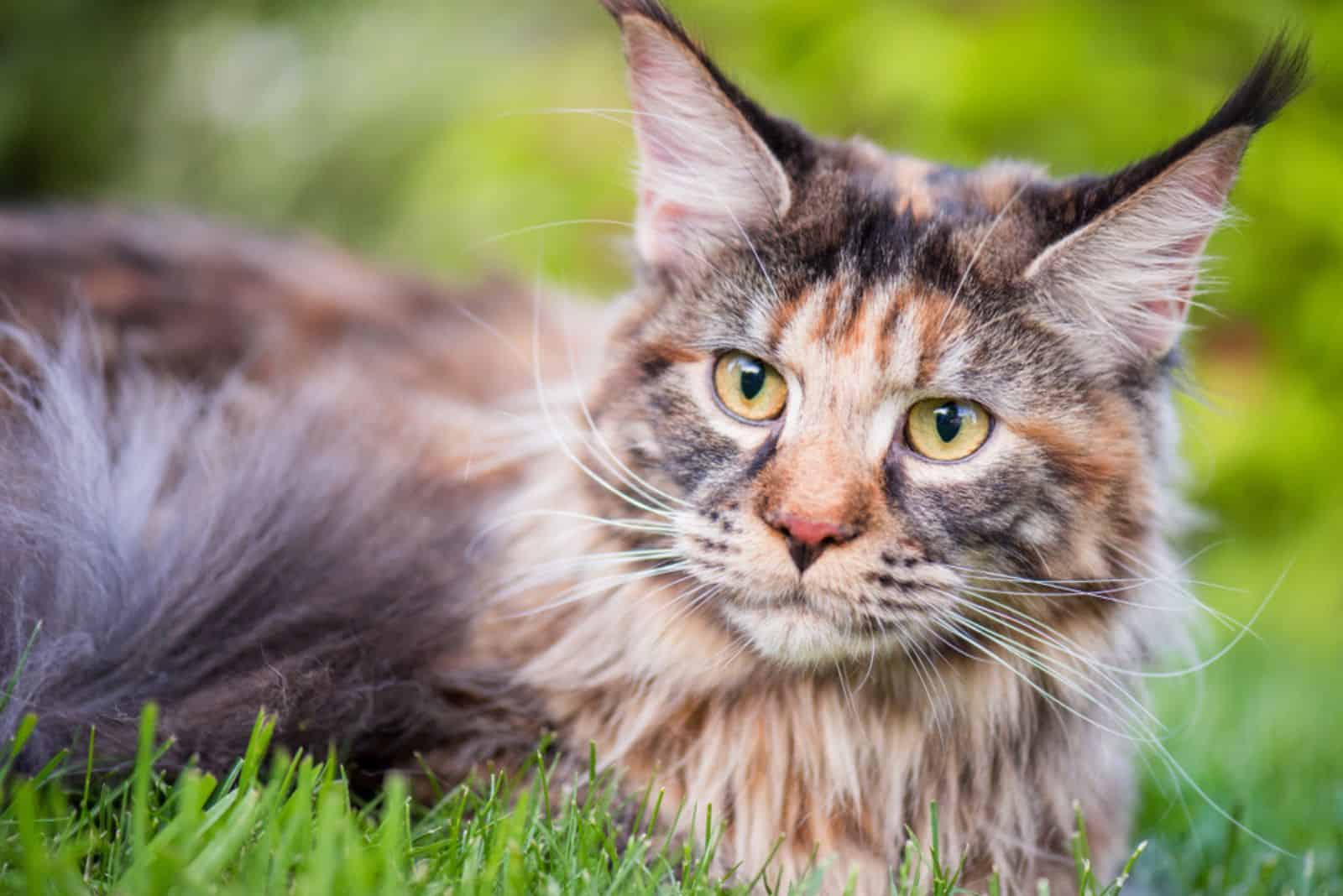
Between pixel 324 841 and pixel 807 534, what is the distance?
574 mm

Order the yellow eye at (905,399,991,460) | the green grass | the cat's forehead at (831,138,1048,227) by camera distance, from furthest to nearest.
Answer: the cat's forehead at (831,138,1048,227), the yellow eye at (905,399,991,460), the green grass

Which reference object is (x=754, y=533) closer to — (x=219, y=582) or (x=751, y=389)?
(x=751, y=389)

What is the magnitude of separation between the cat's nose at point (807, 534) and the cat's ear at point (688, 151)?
418mm

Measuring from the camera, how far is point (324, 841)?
1.00 m

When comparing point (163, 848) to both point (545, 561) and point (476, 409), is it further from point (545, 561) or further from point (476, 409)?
point (476, 409)

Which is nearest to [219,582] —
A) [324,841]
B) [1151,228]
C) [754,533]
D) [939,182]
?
[324,841]

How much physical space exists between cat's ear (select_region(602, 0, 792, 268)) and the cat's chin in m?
0.49

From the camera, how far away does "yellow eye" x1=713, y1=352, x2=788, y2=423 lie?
1.44 meters

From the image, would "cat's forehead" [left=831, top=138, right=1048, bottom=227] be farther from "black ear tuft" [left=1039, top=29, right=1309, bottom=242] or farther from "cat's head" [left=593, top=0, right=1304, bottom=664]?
"black ear tuft" [left=1039, top=29, right=1309, bottom=242]

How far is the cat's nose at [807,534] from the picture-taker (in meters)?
1.28

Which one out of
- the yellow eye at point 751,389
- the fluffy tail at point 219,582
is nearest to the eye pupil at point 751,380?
the yellow eye at point 751,389

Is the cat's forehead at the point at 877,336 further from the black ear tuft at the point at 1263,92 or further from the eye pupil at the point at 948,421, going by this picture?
the black ear tuft at the point at 1263,92

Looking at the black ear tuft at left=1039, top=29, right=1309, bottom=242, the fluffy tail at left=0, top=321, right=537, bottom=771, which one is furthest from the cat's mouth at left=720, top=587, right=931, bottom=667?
the black ear tuft at left=1039, top=29, right=1309, bottom=242

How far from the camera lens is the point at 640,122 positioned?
62.6 inches
